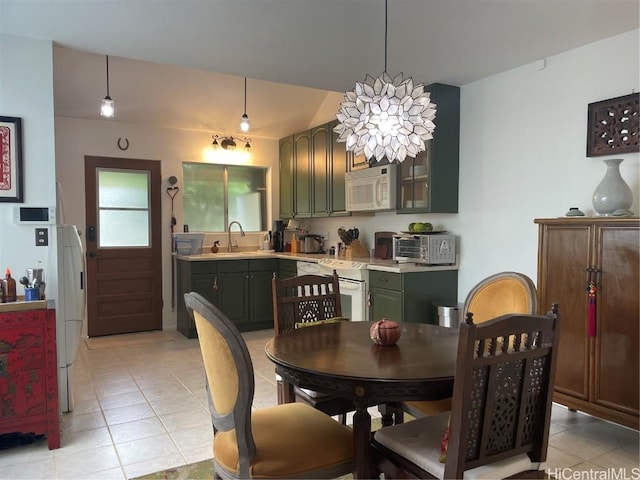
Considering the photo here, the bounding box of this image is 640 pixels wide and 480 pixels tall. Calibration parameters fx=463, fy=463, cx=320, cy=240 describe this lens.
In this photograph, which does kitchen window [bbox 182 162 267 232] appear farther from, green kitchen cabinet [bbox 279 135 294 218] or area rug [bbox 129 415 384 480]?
area rug [bbox 129 415 384 480]

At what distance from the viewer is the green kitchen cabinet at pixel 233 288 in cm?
509

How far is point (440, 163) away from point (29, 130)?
9.96 feet

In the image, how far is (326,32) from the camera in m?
2.84

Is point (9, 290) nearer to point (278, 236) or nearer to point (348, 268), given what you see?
point (348, 268)

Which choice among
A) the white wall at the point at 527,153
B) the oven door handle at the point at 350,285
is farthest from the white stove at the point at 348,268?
the white wall at the point at 527,153

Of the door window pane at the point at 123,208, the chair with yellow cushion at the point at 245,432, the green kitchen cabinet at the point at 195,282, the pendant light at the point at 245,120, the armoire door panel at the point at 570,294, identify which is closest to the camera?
the chair with yellow cushion at the point at 245,432

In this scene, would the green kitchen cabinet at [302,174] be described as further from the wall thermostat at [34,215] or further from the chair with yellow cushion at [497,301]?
the chair with yellow cushion at [497,301]

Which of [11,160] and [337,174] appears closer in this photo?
[11,160]

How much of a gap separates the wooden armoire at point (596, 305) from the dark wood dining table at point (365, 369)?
3.82 ft

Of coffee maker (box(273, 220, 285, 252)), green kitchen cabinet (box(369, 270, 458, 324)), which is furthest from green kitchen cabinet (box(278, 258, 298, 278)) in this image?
green kitchen cabinet (box(369, 270, 458, 324))

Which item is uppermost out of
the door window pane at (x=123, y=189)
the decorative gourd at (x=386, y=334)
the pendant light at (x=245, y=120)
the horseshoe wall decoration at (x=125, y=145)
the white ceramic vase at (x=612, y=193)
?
the pendant light at (x=245, y=120)

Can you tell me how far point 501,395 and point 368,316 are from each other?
8.86 feet

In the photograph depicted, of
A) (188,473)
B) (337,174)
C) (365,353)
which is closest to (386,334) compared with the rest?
(365,353)

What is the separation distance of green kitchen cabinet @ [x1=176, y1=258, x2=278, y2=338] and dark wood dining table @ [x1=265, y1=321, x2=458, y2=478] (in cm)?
317
